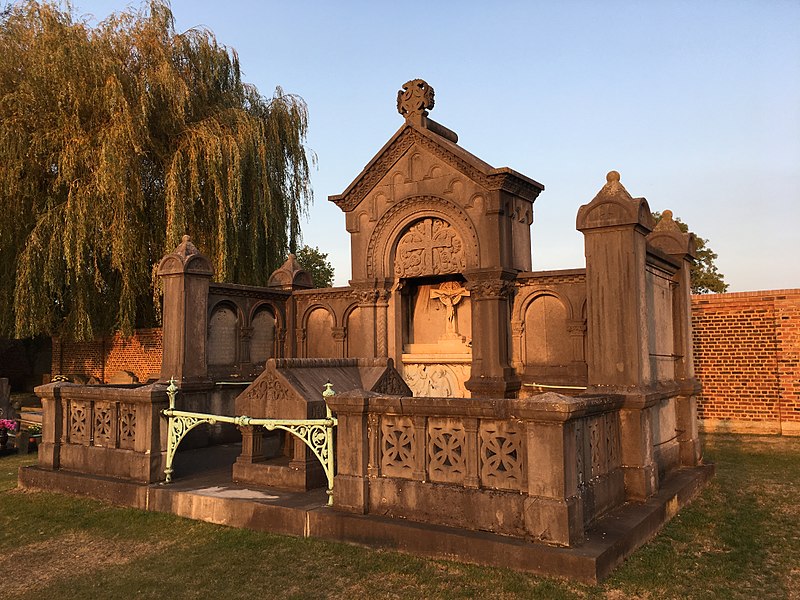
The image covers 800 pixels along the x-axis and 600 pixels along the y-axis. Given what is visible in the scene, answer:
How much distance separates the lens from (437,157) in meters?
11.1

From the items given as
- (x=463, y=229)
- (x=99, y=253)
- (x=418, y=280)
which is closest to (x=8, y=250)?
(x=99, y=253)

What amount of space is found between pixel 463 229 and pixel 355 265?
2.28 meters

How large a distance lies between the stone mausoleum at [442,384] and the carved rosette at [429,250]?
34 mm

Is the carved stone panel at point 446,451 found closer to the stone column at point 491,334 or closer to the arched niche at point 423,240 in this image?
the stone column at point 491,334

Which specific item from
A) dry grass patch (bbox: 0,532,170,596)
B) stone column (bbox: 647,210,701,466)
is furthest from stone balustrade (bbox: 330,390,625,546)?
stone column (bbox: 647,210,701,466)

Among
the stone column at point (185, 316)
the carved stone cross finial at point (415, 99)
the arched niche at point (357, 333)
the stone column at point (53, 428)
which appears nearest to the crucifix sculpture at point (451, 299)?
the arched niche at point (357, 333)

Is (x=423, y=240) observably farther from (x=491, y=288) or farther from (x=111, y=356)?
(x=111, y=356)

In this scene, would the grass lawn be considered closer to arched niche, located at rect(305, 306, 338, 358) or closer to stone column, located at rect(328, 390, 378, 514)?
stone column, located at rect(328, 390, 378, 514)

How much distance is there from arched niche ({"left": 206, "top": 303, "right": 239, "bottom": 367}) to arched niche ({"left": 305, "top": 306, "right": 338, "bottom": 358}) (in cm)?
160

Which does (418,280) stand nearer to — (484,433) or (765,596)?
(484,433)

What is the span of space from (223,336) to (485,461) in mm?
7280

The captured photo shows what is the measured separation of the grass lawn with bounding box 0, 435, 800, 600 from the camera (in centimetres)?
475

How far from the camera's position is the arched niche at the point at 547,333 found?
10125mm

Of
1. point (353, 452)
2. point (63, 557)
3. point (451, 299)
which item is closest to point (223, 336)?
point (451, 299)
